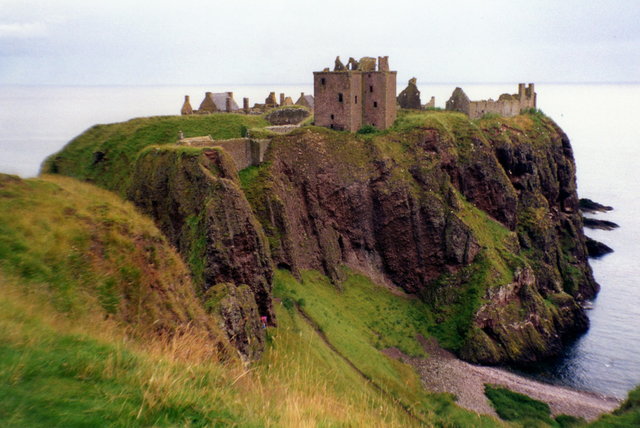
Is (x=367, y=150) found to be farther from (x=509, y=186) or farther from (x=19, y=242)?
(x=19, y=242)

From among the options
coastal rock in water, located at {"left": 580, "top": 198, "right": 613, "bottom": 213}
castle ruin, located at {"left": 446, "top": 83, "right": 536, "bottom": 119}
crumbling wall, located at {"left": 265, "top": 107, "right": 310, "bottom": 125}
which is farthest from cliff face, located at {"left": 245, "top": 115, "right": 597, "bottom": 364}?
coastal rock in water, located at {"left": 580, "top": 198, "right": 613, "bottom": 213}

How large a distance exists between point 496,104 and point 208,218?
61.6 m

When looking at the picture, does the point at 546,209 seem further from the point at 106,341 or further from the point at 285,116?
the point at 106,341

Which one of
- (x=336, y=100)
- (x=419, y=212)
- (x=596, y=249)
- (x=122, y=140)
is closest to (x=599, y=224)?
(x=596, y=249)

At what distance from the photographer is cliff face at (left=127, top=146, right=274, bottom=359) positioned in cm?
3619

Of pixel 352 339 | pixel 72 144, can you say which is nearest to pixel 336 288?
pixel 352 339

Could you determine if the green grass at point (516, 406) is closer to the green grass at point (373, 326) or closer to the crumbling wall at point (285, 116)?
the green grass at point (373, 326)

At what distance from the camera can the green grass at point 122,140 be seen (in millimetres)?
58312

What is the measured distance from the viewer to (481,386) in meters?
48.7

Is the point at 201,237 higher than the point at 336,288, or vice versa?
the point at 201,237

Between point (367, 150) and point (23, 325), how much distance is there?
53.7 m

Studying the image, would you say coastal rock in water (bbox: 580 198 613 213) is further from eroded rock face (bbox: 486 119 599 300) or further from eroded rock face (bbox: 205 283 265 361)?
eroded rock face (bbox: 205 283 265 361)

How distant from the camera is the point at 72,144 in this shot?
6631 centimetres

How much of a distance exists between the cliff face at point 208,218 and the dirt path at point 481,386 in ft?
58.3
